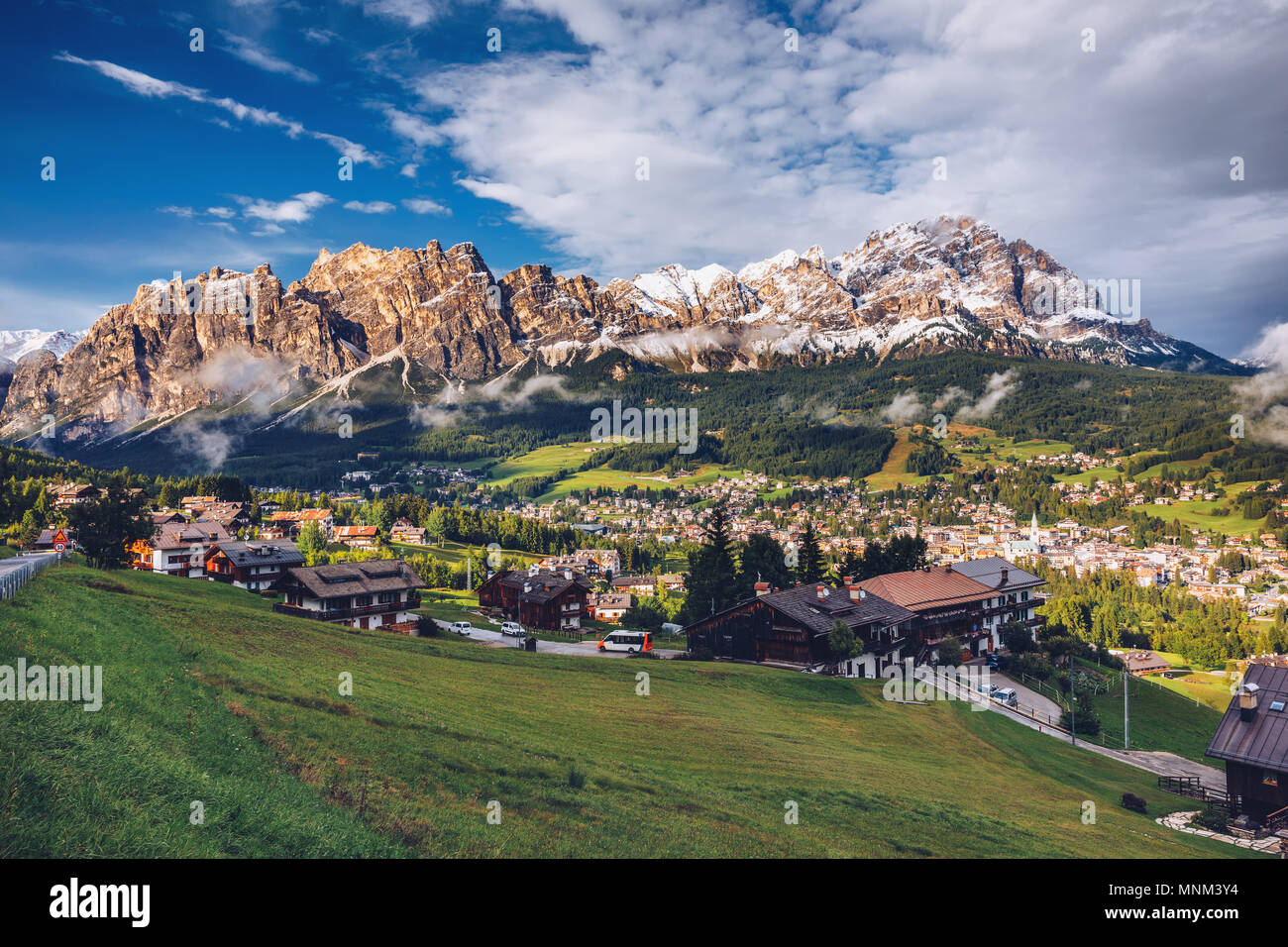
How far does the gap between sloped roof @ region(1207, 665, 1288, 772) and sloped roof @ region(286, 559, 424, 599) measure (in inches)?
2398

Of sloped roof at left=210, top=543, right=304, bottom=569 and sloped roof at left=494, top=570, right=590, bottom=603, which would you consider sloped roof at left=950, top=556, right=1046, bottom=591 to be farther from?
sloped roof at left=210, top=543, right=304, bottom=569

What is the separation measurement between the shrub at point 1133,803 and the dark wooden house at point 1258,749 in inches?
222

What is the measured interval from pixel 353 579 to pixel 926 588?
5730cm

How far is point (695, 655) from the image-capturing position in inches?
2288

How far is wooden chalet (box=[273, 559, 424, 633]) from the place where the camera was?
57656 mm

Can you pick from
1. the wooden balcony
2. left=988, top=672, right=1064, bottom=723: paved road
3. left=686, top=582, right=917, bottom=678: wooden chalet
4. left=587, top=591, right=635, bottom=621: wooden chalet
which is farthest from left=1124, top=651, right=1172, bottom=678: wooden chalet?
the wooden balcony

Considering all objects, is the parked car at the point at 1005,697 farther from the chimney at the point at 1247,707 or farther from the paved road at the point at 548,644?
the paved road at the point at 548,644

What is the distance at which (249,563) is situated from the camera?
69438 millimetres

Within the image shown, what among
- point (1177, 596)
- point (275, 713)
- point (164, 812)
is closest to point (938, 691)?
point (275, 713)
